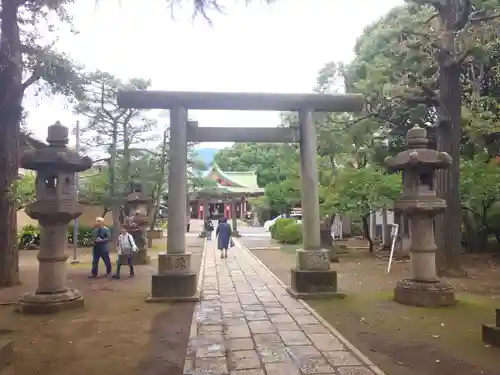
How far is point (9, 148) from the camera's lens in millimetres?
11328

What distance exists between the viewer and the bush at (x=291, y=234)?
25453 millimetres

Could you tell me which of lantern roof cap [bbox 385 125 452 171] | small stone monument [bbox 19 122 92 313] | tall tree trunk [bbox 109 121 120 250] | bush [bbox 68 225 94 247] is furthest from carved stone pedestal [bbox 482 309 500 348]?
bush [bbox 68 225 94 247]

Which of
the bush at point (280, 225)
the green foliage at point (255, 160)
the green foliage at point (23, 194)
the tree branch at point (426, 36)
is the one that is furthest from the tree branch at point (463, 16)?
the green foliage at point (255, 160)

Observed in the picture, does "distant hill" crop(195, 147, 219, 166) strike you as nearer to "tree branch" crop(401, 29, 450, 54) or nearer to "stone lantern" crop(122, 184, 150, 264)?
"stone lantern" crop(122, 184, 150, 264)

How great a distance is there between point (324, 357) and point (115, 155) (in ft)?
55.9

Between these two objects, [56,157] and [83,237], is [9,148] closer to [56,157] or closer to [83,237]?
[56,157]

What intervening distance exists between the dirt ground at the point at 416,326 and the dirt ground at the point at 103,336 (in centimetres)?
240

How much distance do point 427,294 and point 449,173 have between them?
4.84 metres

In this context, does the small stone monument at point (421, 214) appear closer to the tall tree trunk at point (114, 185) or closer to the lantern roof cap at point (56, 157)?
Answer: the lantern roof cap at point (56, 157)

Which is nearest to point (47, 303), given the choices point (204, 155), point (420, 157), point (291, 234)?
point (420, 157)

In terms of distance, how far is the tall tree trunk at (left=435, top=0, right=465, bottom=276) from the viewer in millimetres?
11891

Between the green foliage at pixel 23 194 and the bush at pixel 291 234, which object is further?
the bush at pixel 291 234

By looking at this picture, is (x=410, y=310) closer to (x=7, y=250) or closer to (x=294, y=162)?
(x=7, y=250)

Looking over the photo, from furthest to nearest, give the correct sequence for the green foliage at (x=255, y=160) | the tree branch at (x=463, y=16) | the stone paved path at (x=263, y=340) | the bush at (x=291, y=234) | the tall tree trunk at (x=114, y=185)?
1. the green foliage at (x=255, y=160)
2. the bush at (x=291, y=234)
3. the tall tree trunk at (x=114, y=185)
4. the tree branch at (x=463, y=16)
5. the stone paved path at (x=263, y=340)
